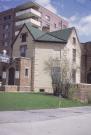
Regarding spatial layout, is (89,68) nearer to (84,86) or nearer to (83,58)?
(83,58)

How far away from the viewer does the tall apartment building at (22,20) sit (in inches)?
2980

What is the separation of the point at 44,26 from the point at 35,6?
20.6 ft

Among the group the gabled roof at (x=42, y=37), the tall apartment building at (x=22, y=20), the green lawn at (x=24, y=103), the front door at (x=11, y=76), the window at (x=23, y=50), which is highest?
the tall apartment building at (x=22, y=20)

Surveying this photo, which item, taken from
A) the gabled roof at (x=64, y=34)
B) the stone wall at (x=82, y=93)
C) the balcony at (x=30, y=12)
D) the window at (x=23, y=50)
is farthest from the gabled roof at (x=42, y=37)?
the balcony at (x=30, y=12)

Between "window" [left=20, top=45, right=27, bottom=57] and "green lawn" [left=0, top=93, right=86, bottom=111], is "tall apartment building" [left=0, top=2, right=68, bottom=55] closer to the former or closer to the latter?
"window" [left=20, top=45, right=27, bottom=57]

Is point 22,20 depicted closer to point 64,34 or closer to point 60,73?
point 64,34

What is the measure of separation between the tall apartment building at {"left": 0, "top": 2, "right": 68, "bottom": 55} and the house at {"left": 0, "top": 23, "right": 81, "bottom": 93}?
24326mm

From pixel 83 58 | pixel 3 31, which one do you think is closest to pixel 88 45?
pixel 83 58

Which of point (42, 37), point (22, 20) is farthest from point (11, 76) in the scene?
point (22, 20)

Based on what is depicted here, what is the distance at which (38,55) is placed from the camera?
46250 mm

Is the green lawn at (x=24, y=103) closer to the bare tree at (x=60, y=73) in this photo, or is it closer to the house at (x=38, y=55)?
the bare tree at (x=60, y=73)

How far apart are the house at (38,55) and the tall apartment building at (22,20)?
24.3 m

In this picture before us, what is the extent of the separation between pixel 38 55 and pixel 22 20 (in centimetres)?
3302

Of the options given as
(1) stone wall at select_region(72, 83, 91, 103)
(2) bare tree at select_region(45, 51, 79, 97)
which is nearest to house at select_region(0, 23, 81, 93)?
(2) bare tree at select_region(45, 51, 79, 97)
